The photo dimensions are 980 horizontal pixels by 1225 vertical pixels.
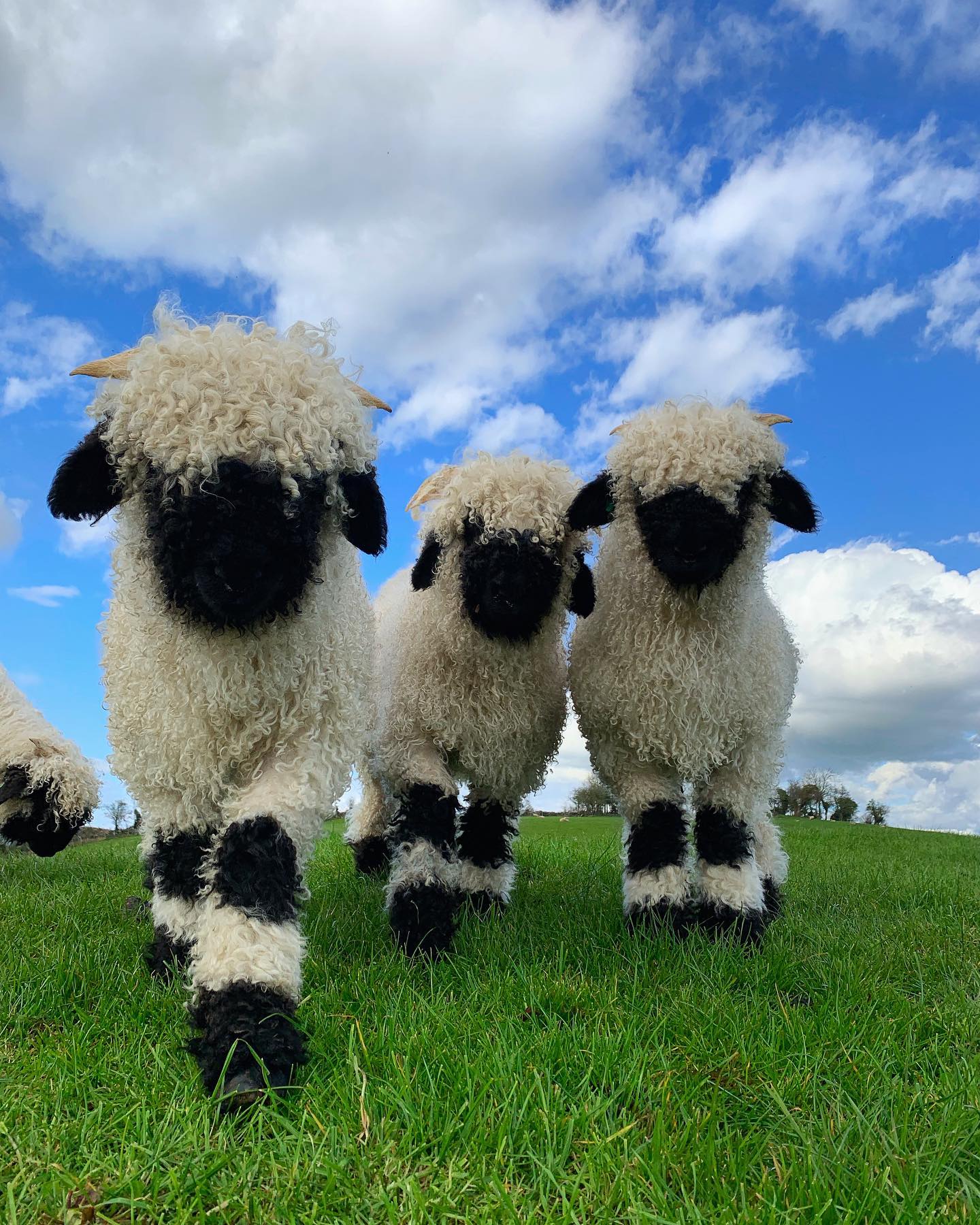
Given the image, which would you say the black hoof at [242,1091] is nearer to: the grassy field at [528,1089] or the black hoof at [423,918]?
the grassy field at [528,1089]

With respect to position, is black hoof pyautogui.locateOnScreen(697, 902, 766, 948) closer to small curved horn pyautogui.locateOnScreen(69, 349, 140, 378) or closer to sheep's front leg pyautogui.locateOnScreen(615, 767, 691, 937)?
sheep's front leg pyautogui.locateOnScreen(615, 767, 691, 937)

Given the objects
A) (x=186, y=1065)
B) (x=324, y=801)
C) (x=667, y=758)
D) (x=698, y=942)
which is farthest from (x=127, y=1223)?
(x=667, y=758)

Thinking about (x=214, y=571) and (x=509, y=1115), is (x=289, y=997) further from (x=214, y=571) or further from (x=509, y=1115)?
(x=214, y=571)

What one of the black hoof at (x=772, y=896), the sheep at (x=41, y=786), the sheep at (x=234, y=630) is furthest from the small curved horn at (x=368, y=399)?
the sheep at (x=41, y=786)

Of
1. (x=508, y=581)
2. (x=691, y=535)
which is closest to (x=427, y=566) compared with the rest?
(x=508, y=581)

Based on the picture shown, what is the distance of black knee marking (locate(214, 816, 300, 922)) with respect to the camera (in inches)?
152

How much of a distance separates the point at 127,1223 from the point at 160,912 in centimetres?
223

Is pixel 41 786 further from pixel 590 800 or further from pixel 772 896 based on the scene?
pixel 590 800

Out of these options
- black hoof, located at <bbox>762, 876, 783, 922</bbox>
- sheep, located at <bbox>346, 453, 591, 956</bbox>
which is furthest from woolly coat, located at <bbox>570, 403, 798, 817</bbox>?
black hoof, located at <bbox>762, 876, 783, 922</bbox>

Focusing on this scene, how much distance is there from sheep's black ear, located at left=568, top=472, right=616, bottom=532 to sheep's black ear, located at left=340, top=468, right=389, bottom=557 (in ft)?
4.92

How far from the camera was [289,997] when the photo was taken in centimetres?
374

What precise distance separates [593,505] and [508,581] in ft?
2.49

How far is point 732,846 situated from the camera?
5945 mm

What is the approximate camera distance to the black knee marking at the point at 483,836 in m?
6.79
